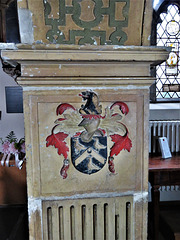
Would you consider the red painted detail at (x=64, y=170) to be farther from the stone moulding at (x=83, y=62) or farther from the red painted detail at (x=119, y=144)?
the stone moulding at (x=83, y=62)

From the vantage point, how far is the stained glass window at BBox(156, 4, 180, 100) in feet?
8.51

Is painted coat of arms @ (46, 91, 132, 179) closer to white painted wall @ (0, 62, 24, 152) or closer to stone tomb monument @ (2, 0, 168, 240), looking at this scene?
stone tomb monument @ (2, 0, 168, 240)

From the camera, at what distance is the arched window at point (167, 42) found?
2.54 m

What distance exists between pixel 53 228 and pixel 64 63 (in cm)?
58

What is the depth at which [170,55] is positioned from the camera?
2674 mm

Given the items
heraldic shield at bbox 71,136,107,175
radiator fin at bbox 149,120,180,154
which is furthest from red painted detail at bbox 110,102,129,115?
radiator fin at bbox 149,120,180,154

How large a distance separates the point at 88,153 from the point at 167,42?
7.42 feet

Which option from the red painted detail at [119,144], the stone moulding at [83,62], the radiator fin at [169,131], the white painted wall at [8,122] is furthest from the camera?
the white painted wall at [8,122]

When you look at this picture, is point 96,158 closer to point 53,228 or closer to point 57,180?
point 57,180

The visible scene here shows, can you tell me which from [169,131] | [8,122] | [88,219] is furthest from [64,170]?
[8,122]

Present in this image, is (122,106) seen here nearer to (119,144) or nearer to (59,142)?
(119,144)

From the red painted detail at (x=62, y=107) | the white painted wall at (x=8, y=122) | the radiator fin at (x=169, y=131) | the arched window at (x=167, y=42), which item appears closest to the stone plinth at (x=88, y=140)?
the red painted detail at (x=62, y=107)

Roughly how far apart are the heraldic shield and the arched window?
198 centimetres

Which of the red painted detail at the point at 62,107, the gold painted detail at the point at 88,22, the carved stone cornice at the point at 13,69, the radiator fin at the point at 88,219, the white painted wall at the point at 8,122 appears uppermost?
the gold painted detail at the point at 88,22
